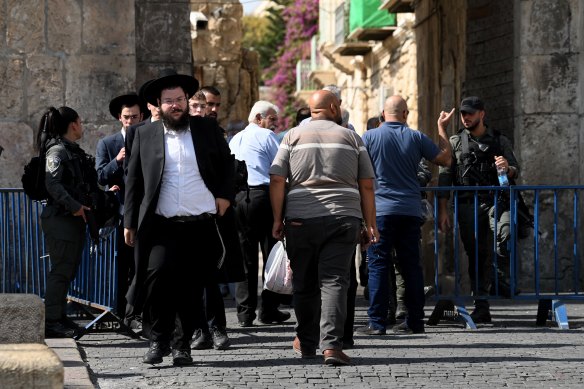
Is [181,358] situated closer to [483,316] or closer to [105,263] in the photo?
[105,263]

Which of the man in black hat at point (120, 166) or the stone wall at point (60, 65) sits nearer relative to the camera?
the man in black hat at point (120, 166)

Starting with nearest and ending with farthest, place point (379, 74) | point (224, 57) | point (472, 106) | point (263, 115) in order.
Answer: point (472, 106)
point (263, 115)
point (379, 74)
point (224, 57)

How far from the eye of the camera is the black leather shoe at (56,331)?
33.7 ft

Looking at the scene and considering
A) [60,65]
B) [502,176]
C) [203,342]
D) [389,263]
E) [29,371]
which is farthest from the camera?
[60,65]

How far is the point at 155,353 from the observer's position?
891 cm

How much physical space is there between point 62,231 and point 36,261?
102cm

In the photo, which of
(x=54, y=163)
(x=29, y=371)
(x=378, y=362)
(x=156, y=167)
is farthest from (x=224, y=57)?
(x=29, y=371)

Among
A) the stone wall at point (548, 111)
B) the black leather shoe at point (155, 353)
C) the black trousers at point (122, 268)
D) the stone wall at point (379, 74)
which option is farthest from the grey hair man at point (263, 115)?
the stone wall at point (379, 74)

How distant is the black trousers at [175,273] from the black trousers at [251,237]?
2.43m

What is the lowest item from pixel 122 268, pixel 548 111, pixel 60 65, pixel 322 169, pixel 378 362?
pixel 378 362

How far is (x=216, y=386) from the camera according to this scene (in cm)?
798

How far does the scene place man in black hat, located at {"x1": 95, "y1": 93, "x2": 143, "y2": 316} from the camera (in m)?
10.9

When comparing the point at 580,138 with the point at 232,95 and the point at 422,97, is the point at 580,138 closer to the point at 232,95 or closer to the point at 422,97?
the point at 422,97

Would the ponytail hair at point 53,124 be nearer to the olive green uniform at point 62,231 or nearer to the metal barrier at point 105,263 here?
the olive green uniform at point 62,231
